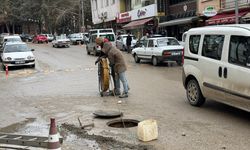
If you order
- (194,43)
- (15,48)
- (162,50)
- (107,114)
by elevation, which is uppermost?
(194,43)

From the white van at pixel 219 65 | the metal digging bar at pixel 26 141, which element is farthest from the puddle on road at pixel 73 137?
the white van at pixel 219 65

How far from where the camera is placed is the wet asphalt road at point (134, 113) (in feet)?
24.5

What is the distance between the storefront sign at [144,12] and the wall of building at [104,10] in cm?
889

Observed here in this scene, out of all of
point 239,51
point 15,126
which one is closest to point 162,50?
point 239,51

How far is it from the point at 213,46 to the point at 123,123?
8.61 feet

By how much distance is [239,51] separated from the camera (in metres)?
8.59

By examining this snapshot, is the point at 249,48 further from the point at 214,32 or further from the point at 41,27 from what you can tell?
the point at 41,27

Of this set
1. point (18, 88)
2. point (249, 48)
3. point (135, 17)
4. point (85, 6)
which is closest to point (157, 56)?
point (18, 88)

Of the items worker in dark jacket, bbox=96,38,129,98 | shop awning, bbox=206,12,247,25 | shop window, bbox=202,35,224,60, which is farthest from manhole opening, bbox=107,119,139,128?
shop awning, bbox=206,12,247,25

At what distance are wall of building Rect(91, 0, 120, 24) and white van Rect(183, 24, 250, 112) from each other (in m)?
47.9

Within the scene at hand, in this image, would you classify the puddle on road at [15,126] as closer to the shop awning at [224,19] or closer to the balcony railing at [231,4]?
the shop awning at [224,19]

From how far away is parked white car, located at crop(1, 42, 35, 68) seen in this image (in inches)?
947

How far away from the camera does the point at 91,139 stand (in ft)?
25.4

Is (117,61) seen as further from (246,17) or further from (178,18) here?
(178,18)
